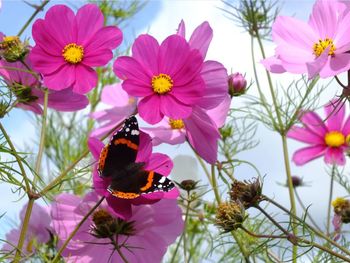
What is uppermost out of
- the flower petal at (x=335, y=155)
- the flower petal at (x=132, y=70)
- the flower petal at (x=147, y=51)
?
the flower petal at (x=335, y=155)

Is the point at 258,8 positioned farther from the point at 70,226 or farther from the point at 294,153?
the point at 70,226

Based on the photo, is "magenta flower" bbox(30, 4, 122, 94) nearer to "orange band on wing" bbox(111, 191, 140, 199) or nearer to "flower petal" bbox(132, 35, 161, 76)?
"flower petal" bbox(132, 35, 161, 76)

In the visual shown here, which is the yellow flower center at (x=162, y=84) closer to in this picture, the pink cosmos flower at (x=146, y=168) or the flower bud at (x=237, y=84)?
the pink cosmos flower at (x=146, y=168)

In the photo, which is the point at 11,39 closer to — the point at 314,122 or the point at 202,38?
the point at 202,38

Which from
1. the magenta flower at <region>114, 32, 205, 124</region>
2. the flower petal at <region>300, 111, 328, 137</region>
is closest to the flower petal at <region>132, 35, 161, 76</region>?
the magenta flower at <region>114, 32, 205, 124</region>

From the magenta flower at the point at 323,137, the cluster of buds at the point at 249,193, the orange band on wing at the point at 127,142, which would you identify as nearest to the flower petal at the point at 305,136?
the magenta flower at the point at 323,137

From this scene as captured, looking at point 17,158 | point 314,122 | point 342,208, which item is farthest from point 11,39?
point 314,122
